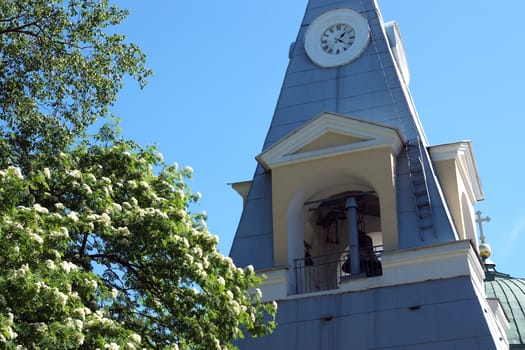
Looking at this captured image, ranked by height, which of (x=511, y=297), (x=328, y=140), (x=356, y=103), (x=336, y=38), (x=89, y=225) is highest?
(x=511, y=297)

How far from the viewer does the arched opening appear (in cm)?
1605

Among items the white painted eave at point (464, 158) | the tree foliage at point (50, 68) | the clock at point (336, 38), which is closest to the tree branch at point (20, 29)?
the tree foliage at point (50, 68)

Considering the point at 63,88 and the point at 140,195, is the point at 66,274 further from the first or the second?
the point at 63,88

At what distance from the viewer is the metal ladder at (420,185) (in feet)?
50.5

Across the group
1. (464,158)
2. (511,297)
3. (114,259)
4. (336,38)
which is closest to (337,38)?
(336,38)

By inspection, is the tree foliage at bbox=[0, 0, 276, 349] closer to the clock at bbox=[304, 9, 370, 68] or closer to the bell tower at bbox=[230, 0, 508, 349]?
the bell tower at bbox=[230, 0, 508, 349]

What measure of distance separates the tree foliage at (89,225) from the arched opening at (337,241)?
10.5ft

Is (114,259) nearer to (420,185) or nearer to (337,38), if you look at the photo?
(420,185)

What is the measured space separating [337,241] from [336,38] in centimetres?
348

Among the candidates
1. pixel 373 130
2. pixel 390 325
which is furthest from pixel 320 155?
pixel 390 325

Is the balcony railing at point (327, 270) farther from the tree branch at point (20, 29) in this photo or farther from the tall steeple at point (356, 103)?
the tree branch at point (20, 29)

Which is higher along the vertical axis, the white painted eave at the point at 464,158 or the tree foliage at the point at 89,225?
the white painted eave at the point at 464,158

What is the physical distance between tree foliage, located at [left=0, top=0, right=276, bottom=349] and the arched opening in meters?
3.21

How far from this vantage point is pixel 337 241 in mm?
17609
